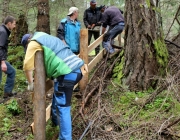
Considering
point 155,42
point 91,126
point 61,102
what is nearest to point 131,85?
point 155,42

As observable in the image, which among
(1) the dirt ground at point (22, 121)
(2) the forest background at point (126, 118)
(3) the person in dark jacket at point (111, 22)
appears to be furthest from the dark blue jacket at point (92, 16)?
(1) the dirt ground at point (22, 121)

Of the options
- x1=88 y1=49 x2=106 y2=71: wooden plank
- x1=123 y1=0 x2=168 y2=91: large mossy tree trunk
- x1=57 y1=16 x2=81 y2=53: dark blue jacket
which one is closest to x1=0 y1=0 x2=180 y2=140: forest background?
x1=123 y1=0 x2=168 y2=91: large mossy tree trunk

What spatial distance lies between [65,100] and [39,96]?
0.40 meters

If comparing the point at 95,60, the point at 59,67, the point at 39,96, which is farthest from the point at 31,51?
the point at 95,60

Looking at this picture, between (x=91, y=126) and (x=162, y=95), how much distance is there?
5.40ft

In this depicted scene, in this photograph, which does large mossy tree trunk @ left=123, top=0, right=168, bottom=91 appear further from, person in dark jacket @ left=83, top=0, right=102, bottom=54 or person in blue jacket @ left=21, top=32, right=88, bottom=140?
person in dark jacket @ left=83, top=0, right=102, bottom=54

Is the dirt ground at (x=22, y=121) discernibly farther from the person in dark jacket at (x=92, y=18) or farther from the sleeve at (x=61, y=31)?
the person in dark jacket at (x=92, y=18)

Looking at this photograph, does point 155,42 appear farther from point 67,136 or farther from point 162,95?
point 67,136

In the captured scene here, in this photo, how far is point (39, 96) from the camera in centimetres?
371

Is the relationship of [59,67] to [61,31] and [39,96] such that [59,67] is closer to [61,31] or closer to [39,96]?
[39,96]

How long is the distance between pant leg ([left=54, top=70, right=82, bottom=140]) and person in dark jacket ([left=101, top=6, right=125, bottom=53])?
399 cm

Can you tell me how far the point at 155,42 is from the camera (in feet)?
17.8

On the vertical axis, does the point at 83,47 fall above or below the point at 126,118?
above

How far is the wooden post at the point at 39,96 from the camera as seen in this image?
3588 mm
